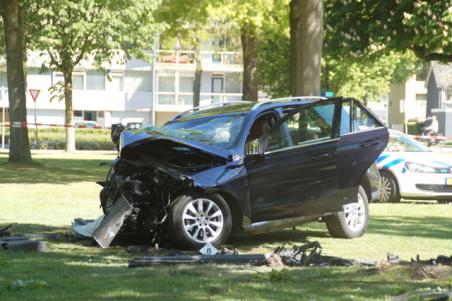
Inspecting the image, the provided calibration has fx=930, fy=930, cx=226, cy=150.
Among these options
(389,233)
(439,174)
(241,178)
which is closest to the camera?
(241,178)

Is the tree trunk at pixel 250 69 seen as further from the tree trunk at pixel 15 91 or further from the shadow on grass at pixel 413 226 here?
the shadow on grass at pixel 413 226

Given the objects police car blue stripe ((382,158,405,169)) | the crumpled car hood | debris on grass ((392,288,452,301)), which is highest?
the crumpled car hood

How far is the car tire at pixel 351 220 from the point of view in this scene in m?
11.9

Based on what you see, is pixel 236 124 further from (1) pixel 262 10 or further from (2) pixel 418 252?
(1) pixel 262 10

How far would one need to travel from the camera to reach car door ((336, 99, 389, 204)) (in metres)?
11.4

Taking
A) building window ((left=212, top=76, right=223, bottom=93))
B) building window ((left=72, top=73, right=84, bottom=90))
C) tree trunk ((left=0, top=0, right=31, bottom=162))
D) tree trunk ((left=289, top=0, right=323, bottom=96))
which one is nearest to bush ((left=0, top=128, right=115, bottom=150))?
building window ((left=72, top=73, right=84, bottom=90))

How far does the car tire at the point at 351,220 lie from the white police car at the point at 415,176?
6599mm

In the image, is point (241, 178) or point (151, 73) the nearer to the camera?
point (241, 178)

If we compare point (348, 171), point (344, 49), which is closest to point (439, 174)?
point (348, 171)

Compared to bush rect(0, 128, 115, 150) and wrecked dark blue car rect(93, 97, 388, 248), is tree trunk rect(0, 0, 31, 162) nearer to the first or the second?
wrecked dark blue car rect(93, 97, 388, 248)

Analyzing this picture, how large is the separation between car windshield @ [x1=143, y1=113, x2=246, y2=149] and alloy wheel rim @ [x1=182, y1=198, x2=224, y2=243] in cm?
78

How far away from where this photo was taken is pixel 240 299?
6754 mm

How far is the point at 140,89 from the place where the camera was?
2844 inches

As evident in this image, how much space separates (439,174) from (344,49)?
1101cm
